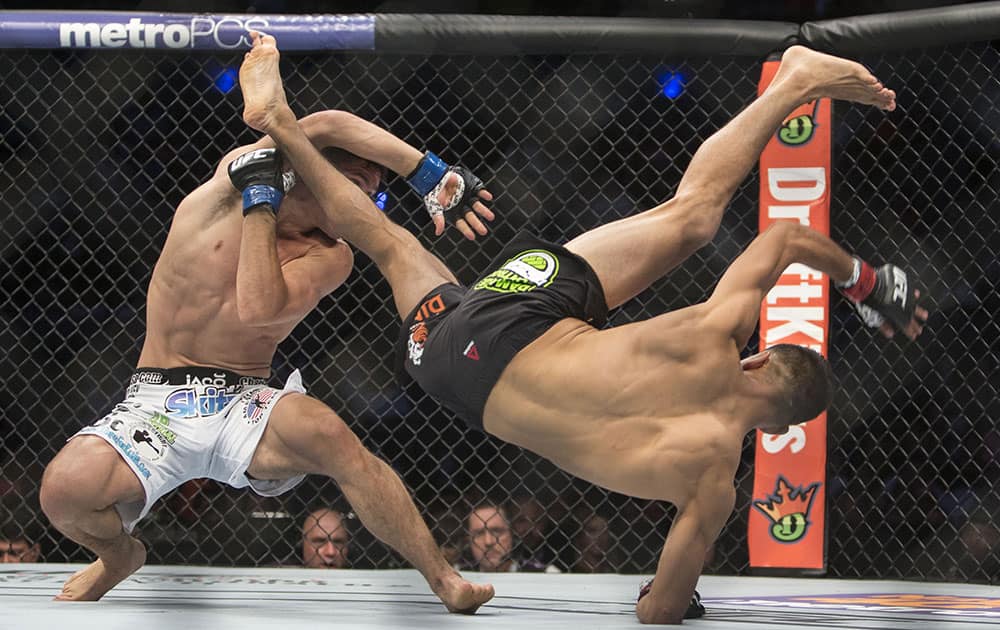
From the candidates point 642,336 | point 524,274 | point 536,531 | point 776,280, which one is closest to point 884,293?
point 776,280

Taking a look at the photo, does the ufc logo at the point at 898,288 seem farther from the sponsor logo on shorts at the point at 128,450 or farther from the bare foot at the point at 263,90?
the sponsor logo on shorts at the point at 128,450

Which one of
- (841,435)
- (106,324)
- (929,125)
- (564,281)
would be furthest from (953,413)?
(106,324)

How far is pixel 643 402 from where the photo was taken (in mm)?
1602

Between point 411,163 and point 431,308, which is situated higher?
point 411,163

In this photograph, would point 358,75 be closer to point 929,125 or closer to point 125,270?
point 125,270

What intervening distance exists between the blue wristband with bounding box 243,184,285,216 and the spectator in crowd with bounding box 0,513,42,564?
1.60 meters

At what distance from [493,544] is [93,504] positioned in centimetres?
148

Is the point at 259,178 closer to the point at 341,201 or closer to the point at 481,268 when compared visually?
the point at 341,201

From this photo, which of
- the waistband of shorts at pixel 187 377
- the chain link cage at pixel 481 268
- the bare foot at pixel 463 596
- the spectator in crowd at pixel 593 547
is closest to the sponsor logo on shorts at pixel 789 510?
the chain link cage at pixel 481 268

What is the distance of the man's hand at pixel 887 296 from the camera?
5.83 feet

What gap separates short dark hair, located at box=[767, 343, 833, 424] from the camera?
172 cm

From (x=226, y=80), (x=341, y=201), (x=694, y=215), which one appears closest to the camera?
(x=694, y=215)

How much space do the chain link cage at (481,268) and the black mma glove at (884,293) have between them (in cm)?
133

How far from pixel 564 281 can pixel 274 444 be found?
560 millimetres
